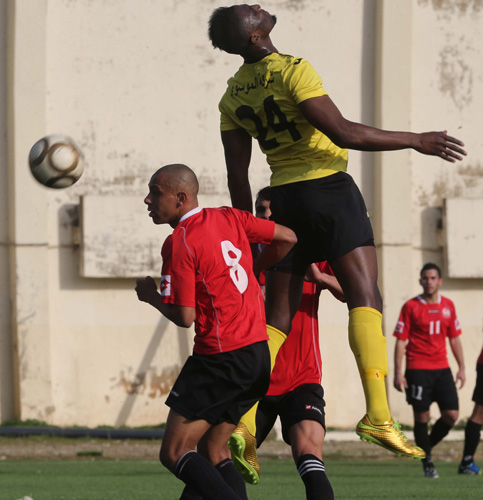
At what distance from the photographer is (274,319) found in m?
5.86

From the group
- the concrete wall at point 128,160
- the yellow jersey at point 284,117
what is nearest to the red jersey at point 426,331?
the concrete wall at point 128,160

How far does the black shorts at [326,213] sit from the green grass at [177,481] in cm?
359

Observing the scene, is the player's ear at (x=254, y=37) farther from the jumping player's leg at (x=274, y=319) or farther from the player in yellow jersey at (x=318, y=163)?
the jumping player's leg at (x=274, y=319)

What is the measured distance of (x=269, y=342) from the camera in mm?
5766

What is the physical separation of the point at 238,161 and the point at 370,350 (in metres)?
1.30

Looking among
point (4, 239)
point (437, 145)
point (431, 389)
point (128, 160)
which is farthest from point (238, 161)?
point (4, 239)

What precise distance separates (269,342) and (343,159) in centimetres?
108

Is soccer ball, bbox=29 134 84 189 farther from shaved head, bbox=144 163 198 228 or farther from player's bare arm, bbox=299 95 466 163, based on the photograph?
player's bare arm, bbox=299 95 466 163

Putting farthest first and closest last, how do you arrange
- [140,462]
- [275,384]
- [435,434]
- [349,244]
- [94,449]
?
[94,449]
[140,462]
[435,434]
[275,384]
[349,244]

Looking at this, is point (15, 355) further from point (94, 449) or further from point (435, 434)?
point (435, 434)

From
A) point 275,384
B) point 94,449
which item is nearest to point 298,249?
point 275,384

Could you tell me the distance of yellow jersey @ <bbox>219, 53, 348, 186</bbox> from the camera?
17.8 ft

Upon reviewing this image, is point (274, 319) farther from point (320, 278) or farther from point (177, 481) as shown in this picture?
point (177, 481)

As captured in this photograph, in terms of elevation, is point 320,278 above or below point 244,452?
above
